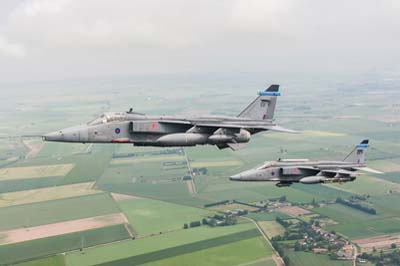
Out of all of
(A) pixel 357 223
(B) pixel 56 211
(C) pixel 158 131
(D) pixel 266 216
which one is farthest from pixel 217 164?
(C) pixel 158 131

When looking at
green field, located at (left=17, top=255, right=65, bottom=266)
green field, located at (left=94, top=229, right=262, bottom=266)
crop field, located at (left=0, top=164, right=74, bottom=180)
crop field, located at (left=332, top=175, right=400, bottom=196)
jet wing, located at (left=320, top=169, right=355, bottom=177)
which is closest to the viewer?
jet wing, located at (left=320, top=169, right=355, bottom=177)

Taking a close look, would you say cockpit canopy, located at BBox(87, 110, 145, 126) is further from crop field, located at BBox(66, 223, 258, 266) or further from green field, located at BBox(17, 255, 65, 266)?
green field, located at BBox(17, 255, 65, 266)

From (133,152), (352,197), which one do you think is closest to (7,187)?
(133,152)

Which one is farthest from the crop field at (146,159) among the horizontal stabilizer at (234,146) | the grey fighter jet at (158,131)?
the horizontal stabilizer at (234,146)

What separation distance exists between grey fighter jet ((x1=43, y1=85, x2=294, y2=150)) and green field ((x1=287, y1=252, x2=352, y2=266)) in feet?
103

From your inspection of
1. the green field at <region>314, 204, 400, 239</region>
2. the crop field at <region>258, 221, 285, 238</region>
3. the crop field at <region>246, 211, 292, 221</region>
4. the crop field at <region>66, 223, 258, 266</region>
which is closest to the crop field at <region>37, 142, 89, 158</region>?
the crop field at <region>66, 223, 258, 266</region>

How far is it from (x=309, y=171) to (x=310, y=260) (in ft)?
86.6

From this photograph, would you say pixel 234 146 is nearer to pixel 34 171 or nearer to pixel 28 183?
pixel 28 183

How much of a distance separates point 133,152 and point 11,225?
6801cm

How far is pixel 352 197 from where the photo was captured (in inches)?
3238

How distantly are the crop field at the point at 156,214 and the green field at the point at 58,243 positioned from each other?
3.72 meters

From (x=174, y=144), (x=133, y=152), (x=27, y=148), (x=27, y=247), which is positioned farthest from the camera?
(x=27, y=148)

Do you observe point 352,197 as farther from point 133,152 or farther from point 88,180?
point 133,152

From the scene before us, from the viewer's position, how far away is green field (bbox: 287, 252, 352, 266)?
56.0 metres
